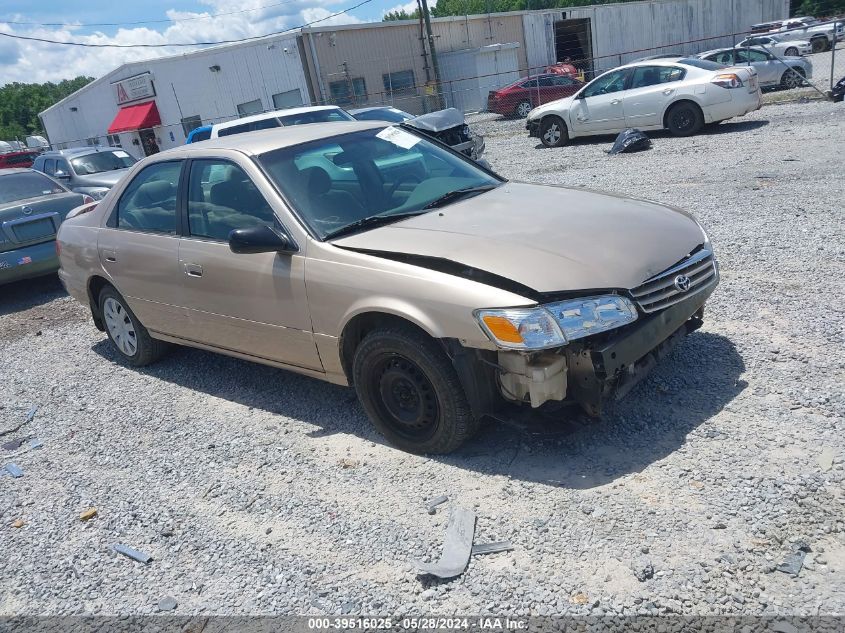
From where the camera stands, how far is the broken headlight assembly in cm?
323

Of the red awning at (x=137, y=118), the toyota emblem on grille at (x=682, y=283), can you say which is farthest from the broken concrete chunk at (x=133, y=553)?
the red awning at (x=137, y=118)

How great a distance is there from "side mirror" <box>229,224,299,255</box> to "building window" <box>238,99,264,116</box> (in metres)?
28.6

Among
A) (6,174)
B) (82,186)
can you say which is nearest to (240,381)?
(6,174)

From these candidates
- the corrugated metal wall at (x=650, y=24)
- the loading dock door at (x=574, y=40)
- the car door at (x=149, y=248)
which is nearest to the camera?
the car door at (x=149, y=248)

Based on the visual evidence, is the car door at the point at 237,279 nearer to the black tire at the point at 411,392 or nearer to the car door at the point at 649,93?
the black tire at the point at 411,392

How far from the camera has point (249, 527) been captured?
3.53 m

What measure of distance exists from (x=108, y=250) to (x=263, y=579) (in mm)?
3336

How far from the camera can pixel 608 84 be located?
15.1m

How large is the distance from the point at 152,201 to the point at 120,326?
129 cm

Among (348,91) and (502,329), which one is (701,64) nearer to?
(502,329)

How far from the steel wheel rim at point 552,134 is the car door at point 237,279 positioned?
41.1ft

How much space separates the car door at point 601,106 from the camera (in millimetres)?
14914

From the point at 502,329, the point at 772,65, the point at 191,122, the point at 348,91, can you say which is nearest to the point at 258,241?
the point at 502,329

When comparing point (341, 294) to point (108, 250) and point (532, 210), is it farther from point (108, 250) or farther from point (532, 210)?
point (108, 250)
